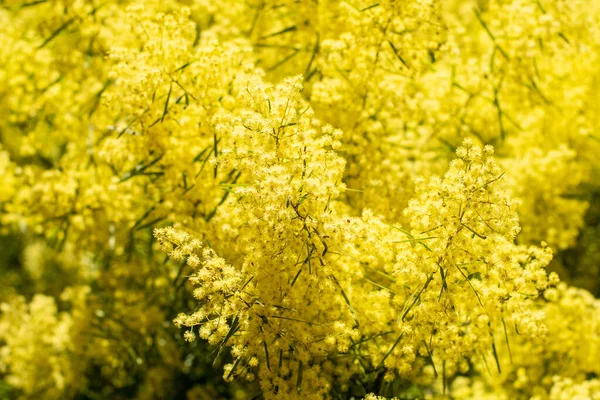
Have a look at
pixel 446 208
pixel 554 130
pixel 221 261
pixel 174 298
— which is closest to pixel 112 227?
pixel 174 298

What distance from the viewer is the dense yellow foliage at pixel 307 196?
1388 millimetres

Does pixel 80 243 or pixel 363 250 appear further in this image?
pixel 80 243

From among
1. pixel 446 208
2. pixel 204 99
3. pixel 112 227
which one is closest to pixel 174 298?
pixel 112 227

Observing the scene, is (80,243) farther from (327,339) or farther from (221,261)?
(327,339)

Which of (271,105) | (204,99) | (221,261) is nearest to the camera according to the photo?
(221,261)

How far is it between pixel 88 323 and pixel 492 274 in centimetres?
161

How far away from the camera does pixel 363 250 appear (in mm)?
1511

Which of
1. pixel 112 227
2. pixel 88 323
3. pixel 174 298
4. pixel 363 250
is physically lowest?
pixel 88 323

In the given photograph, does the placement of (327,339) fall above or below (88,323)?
above

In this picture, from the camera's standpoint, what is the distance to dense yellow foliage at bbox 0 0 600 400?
139cm

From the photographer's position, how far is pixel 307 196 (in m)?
1.37

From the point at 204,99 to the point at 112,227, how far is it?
76 cm

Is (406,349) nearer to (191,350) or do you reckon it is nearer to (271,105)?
(271,105)

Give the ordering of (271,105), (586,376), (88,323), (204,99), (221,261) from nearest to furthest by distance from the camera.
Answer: (221,261)
(271,105)
(204,99)
(586,376)
(88,323)
